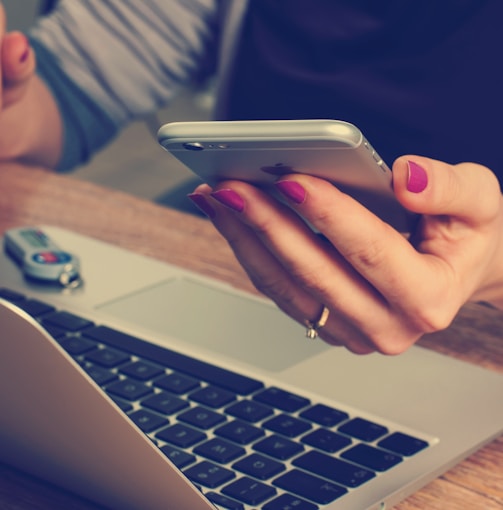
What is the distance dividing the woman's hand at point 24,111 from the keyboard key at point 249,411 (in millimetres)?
375

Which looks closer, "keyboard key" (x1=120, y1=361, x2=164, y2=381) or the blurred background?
"keyboard key" (x1=120, y1=361, x2=164, y2=381)

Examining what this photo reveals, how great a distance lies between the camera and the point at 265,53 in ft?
3.15

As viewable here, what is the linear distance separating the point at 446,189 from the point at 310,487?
0.48 feet

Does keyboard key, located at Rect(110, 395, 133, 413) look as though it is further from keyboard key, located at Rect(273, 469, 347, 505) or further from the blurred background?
the blurred background

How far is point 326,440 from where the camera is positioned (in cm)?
45

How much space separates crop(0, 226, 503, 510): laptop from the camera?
1.22ft

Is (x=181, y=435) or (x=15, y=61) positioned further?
(x=15, y=61)

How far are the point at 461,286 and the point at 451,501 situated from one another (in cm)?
10

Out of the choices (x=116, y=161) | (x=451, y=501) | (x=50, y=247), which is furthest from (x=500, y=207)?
(x=116, y=161)

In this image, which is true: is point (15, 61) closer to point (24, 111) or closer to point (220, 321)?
point (24, 111)

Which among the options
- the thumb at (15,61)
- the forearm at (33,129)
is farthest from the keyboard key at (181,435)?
the forearm at (33,129)

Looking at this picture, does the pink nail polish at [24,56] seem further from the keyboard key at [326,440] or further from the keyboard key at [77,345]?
the keyboard key at [326,440]

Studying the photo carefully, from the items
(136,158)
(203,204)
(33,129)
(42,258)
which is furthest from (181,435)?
(136,158)

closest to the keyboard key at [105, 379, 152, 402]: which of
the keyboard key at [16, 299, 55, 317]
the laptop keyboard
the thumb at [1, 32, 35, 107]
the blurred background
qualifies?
the laptop keyboard
